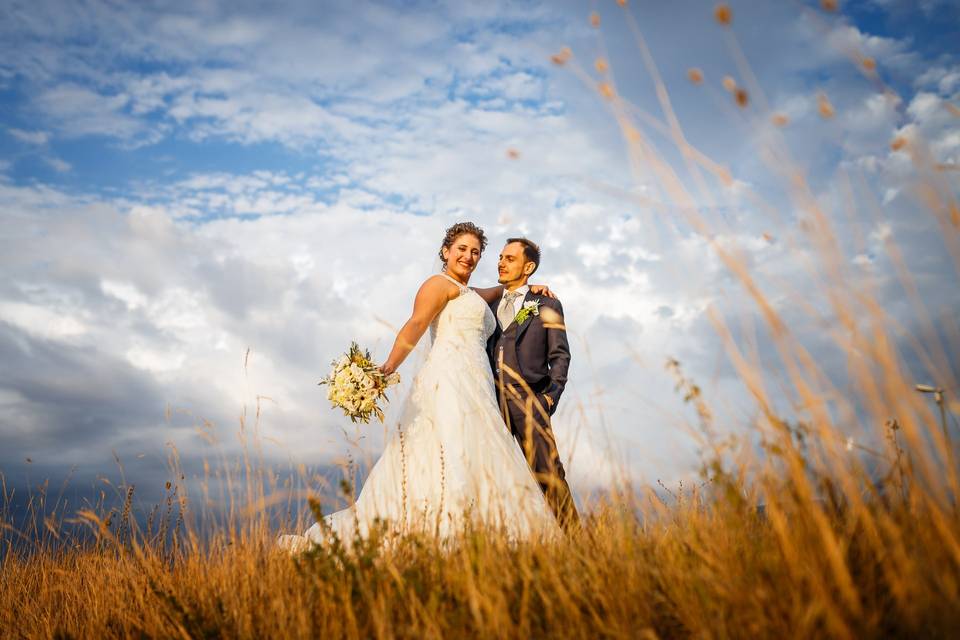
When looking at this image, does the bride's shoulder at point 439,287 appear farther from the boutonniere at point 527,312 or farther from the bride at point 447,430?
the boutonniere at point 527,312

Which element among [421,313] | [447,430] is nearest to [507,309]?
[421,313]

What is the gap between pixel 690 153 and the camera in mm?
2627

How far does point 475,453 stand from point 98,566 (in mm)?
4033

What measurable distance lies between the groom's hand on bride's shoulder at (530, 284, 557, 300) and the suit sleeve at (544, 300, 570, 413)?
327mm

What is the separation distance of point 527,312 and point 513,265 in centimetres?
77

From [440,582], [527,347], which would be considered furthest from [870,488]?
[527,347]

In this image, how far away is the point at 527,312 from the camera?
6.61 metres

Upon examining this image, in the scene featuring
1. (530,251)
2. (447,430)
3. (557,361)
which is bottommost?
(447,430)

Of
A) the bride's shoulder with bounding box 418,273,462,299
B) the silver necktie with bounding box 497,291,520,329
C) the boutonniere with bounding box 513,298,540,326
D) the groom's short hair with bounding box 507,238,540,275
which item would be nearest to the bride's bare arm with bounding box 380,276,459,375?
the bride's shoulder with bounding box 418,273,462,299

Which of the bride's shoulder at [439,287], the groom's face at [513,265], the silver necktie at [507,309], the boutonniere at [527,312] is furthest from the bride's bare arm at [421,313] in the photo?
the groom's face at [513,265]

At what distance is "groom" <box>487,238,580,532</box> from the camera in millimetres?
6113

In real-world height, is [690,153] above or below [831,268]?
above

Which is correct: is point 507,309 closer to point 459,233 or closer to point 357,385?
point 459,233

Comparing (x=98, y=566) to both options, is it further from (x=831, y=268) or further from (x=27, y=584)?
(x=831, y=268)
